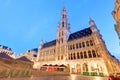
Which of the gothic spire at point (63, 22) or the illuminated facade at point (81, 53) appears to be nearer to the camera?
the illuminated facade at point (81, 53)

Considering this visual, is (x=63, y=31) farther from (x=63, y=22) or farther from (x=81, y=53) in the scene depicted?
(x=81, y=53)

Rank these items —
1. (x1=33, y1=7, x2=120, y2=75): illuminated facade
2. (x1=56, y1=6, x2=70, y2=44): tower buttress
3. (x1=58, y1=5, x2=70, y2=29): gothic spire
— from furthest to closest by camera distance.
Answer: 1. (x1=58, y1=5, x2=70, y2=29): gothic spire
2. (x1=56, y1=6, x2=70, y2=44): tower buttress
3. (x1=33, y1=7, x2=120, y2=75): illuminated facade

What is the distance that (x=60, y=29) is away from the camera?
201ft

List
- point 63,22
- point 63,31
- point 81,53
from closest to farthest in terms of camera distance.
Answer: point 81,53 → point 63,31 → point 63,22

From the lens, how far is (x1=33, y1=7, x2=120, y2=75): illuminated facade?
139 feet

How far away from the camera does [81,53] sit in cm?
4791

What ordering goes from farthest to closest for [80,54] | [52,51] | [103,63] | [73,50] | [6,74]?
[52,51] → [73,50] → [80,54] → [103,63] → [6,74]

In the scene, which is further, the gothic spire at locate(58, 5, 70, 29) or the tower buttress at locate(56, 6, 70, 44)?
the gothic spire at locate(58, 5, 70, 29)

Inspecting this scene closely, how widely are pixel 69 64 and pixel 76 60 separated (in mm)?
4024

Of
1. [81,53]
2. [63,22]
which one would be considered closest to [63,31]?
[63,22]

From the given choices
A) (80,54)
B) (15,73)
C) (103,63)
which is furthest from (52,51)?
(15,73)

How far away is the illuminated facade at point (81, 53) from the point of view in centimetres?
4242

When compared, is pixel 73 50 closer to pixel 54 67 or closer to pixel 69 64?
pixel 69 64

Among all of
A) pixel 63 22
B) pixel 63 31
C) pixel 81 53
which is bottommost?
pixel 81 53
